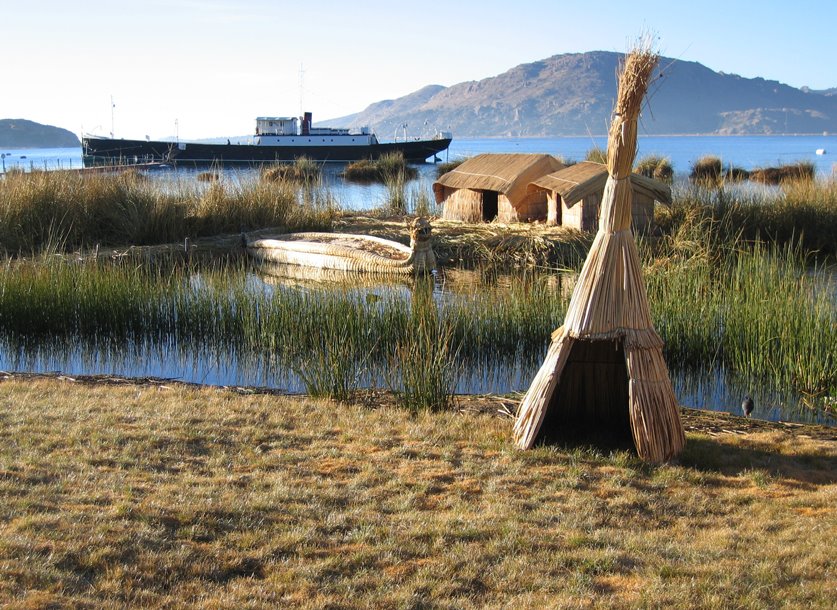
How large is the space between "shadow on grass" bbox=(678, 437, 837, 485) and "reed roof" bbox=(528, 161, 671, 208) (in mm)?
4794

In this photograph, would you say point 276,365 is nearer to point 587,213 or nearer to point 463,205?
point 587,213

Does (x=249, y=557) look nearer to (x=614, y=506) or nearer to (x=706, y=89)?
(x=614, y=506)

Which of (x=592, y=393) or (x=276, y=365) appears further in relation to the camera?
(x=276, y=365)

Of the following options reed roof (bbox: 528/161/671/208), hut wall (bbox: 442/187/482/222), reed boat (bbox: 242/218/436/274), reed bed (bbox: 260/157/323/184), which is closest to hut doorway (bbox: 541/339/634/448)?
reed roof (bbox: 528/161/671/208)

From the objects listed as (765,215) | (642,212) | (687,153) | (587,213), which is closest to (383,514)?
(642,212)

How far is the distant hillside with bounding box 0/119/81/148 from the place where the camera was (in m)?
128

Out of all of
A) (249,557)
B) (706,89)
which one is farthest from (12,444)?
(706,89)

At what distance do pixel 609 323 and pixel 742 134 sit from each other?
173 meters

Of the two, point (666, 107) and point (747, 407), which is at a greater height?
point (666, 107)

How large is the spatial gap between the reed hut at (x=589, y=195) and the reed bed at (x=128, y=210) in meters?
3.88

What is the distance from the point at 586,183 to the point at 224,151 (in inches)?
1405

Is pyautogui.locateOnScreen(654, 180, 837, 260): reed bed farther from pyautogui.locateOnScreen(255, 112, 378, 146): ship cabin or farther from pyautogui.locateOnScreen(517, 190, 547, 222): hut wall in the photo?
pyautogui.locateOnScreen(255, 112, 378, 146): ship cabin

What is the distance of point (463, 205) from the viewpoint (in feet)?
44.3

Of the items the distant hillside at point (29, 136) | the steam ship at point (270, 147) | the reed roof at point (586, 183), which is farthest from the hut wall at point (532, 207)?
the distant hillside at point (29, 136)
